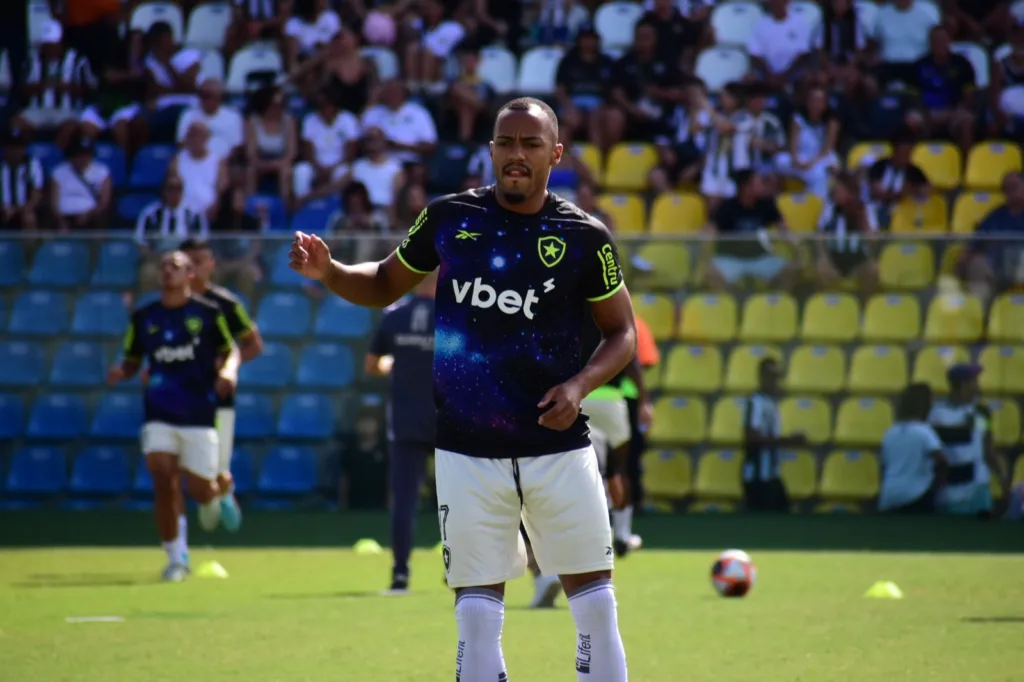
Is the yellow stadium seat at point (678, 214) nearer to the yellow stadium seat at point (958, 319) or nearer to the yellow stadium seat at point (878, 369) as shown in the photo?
the yellow stadium seat at point (878, 369)

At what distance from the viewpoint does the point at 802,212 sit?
18297mm

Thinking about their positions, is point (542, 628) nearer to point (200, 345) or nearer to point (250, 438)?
point (200, 345)

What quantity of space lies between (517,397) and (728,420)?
11765 mm

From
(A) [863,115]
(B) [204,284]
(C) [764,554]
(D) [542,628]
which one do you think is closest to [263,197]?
(B) [204,284]

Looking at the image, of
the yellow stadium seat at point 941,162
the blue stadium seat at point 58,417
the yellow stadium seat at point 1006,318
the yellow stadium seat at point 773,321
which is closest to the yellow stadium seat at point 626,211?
the yellow stadium seat at point 773,321

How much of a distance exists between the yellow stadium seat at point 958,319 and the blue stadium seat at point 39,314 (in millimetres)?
9046

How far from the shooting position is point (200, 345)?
1241 cm

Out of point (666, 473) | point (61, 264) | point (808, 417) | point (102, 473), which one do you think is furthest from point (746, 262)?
point (61, 264)

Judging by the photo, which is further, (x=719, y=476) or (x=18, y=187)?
(x=18, y=187)

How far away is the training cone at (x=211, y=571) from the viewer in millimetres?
12398

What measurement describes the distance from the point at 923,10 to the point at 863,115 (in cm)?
194

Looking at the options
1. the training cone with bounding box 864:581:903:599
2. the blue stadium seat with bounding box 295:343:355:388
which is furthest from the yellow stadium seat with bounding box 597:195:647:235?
the training cone with bounding box 864:581:903:599

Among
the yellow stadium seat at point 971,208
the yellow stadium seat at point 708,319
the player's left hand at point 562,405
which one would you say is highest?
the player's left hand at point 562,405

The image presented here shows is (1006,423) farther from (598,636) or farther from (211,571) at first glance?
(598,636)
